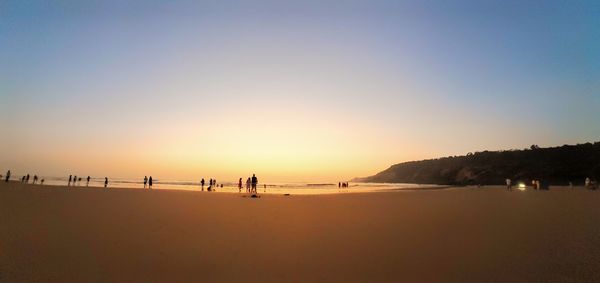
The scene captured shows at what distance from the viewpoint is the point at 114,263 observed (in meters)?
8.05

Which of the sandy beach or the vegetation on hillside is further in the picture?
the vegetation on hillside

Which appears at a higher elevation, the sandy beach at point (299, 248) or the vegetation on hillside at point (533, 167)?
the vegetation on hillside at point (533, 167)

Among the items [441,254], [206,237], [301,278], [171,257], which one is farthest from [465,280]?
[206,237]

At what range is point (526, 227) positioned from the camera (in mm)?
12305

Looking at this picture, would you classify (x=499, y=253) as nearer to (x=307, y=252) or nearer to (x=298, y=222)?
(x=307, y=252)

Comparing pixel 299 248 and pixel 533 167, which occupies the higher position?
pixel 533 167

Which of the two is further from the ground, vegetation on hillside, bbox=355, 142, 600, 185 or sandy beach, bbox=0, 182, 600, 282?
vegetation on hillside, bbox=355, 142, 600, 185

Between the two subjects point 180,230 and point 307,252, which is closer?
point 307,252

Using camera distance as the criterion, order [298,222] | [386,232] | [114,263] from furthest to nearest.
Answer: [298,222], [386,232], [114,263]

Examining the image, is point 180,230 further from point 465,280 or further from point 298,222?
point 465,280

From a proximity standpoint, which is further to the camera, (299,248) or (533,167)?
(533,167)

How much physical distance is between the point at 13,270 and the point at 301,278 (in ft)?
20.4

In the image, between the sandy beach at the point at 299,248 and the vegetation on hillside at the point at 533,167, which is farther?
the vegetation on hillside at the point at 533,167

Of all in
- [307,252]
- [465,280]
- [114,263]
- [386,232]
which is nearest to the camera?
[465,280]
